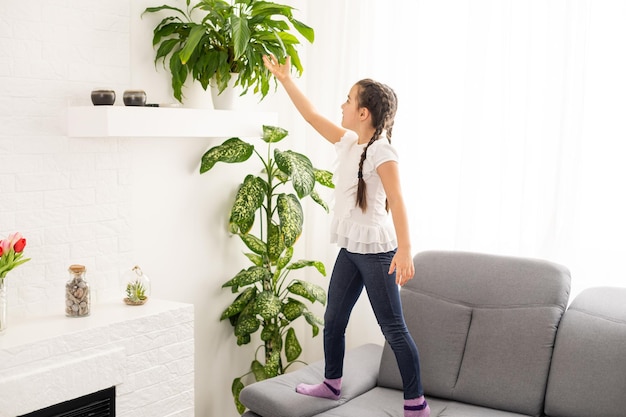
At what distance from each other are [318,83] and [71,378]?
2.06 meters

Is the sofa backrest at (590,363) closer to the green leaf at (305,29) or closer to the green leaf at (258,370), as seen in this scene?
the green leaf at (258,370)

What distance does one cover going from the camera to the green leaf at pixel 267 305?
330 centimetres

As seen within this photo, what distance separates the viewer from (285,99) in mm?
3904

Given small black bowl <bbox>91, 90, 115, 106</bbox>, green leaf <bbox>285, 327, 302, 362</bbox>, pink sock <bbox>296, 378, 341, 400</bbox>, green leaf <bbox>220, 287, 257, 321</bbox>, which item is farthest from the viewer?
green leaf <bbox>285, 327, 302, 362</bbox>

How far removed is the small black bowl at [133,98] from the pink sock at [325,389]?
128 centimetres

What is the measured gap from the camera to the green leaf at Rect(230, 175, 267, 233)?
11.0 feet

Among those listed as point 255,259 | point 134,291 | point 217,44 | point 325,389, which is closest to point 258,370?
point 255,259

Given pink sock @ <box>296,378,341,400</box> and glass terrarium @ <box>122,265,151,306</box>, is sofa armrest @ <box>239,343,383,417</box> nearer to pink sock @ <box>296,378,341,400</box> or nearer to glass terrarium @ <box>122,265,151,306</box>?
pink sock @ <box>296,378,341,400</box>

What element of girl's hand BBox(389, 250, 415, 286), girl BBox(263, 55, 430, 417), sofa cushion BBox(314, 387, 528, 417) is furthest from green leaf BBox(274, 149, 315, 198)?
sofa cushion BBox(314, 387, 528, 417)

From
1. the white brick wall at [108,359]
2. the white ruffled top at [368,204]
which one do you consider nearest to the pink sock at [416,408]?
the white ruffled top at [368,204]

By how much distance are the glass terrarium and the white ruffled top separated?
2.56 ft

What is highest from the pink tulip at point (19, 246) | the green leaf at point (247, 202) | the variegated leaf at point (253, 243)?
the green leaf at point (247, 202)

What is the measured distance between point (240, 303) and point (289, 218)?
0.49m

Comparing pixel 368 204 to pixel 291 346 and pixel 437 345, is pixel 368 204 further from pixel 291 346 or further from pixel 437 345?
pixel 291 346
